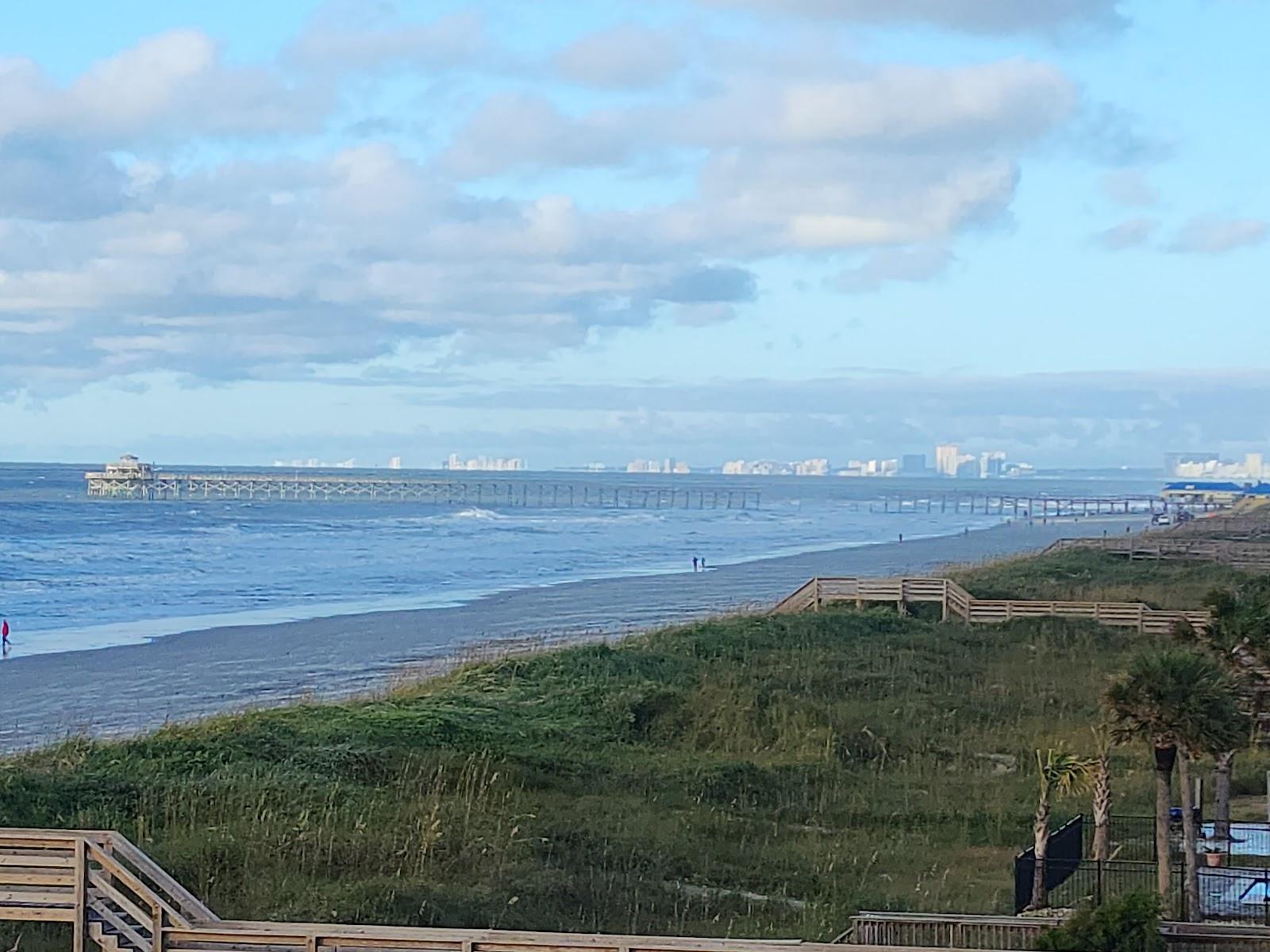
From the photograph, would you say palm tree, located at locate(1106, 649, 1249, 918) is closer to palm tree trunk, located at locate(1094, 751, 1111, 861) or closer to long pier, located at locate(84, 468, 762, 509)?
palm tree trunk, located at locate(1094, 751, 1111, 861)

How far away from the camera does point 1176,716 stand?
14.0 meters

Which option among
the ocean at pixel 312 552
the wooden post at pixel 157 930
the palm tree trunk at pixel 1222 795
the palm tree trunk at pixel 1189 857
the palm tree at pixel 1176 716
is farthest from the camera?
the ocean at pixel 312 552

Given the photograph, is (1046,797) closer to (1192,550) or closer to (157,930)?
(157,930)

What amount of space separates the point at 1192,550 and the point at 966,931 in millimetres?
53375

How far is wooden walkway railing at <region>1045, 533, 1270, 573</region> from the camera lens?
57812 millimetres

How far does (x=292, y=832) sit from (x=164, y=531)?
92.4 m

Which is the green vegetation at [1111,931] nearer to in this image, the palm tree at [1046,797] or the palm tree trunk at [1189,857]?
the palm tree trunk at [1189,857]

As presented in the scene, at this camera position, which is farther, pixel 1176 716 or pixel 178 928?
pixel 1176 716

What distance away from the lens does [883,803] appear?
21219mm

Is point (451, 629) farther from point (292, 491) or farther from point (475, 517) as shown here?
point (292, 491)

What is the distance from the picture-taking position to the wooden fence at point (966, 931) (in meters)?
11.9

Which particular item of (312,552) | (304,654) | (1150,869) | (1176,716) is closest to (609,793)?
(1150,869)

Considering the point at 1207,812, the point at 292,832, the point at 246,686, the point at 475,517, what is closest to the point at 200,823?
the point at 292,832

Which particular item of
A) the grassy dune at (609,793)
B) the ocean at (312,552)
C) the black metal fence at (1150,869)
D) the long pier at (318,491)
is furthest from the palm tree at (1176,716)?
the long pier at (318,491)
